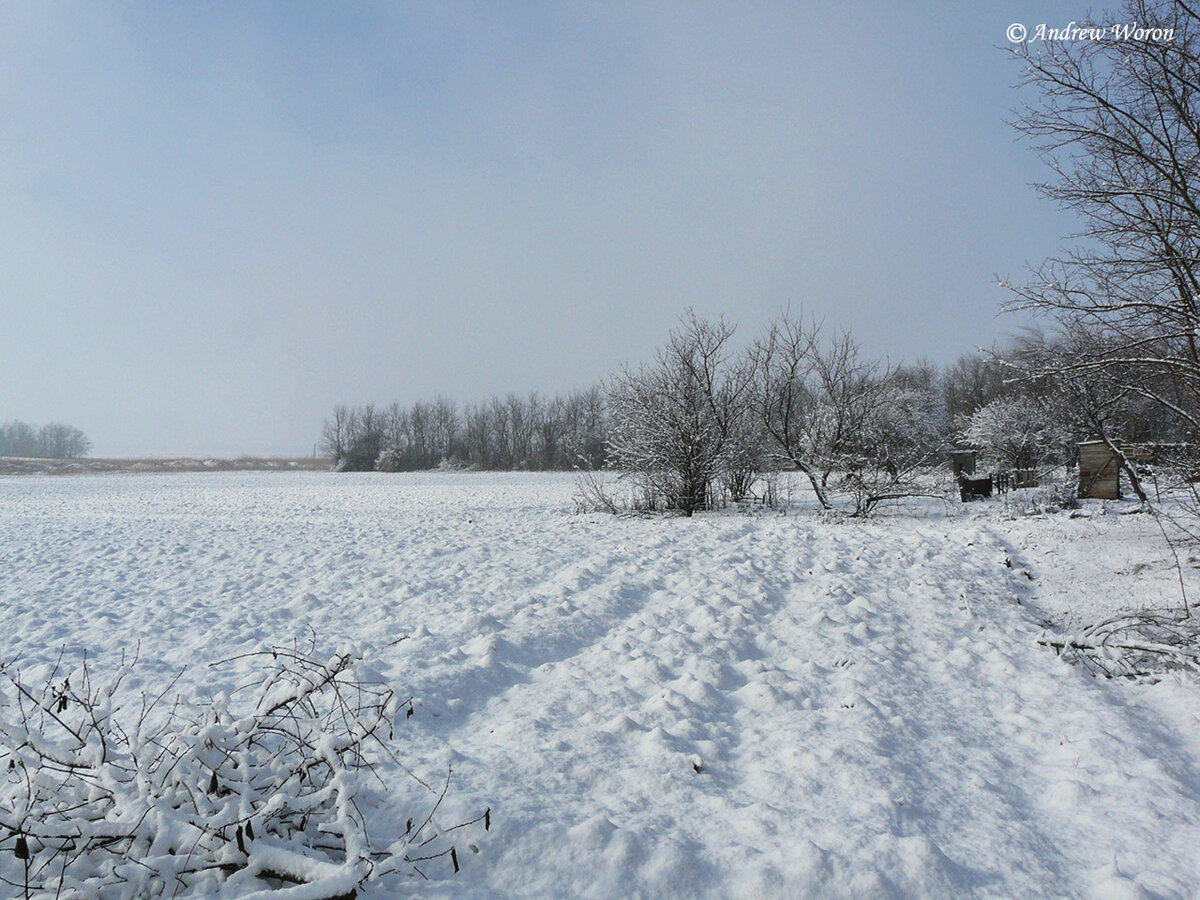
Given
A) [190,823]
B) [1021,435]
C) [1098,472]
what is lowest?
[190,823]

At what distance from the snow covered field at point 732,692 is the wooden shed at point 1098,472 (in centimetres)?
459

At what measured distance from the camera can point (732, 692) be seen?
5.16 meters

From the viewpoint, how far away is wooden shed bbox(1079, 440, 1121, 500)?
47.7 ft

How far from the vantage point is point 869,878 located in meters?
2.96

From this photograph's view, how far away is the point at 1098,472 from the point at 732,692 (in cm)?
1430

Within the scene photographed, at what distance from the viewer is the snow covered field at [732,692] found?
3.12 meters

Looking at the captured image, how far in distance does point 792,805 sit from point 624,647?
253 centimetres

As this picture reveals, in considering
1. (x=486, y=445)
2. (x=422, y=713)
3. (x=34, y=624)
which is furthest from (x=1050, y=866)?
(x=486, y=445)

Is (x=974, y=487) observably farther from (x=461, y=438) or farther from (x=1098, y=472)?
(x=461, y=438)

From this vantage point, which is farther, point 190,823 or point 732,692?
point 732,692

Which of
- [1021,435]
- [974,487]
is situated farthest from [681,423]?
[1021,435]

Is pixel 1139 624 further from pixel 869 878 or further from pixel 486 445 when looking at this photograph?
pixel 486 445

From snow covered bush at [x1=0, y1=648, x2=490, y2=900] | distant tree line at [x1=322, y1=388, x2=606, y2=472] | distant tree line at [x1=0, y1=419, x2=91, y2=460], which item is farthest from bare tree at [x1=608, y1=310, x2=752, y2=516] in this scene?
distant tree line at [x1=0, y1=419, x2=91, y2=460]

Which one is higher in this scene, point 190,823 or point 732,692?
point 190,823
